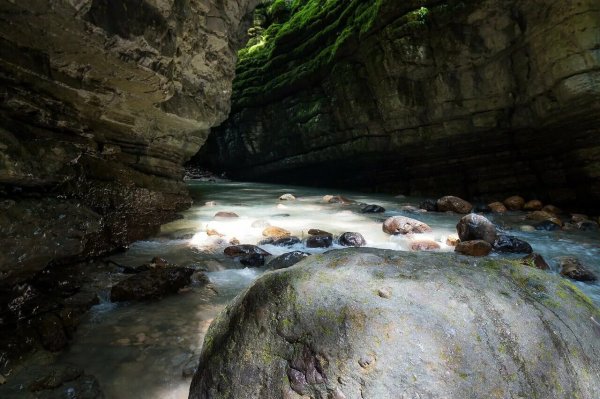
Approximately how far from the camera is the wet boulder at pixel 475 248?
4.94 meters

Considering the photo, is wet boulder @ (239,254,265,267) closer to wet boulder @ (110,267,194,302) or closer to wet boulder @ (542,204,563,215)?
wet boulder @ (110,267,194,302)

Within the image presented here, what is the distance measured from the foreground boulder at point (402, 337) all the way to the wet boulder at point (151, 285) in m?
1.36

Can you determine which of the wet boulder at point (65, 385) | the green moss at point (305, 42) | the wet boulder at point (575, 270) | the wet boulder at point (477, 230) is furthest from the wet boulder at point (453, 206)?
the wet boulder at point (65, 385)

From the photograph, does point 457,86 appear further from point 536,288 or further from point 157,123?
point 536,288

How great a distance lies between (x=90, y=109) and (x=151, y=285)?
2.53m

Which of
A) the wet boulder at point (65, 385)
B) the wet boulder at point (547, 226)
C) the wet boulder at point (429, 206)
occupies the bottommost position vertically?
the wet boulder at point (547, 226)

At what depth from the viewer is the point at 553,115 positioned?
294 inches

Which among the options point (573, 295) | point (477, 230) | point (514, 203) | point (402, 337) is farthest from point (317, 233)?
point (514, 203)

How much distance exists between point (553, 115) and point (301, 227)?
6.04 m

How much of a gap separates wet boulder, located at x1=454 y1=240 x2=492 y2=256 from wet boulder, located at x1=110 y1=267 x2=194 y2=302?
Answer: 3.78 metres

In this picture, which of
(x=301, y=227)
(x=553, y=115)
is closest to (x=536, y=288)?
(x=301, y=227)

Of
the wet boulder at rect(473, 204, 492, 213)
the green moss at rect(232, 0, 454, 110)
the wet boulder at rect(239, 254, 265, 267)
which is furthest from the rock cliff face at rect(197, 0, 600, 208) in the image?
the wet boulder at rect(239, 254, 265, 267)

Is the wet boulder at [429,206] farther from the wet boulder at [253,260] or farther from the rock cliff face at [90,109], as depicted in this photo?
the rock cliff face at [90,109]

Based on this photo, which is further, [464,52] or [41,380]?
[464,52]
